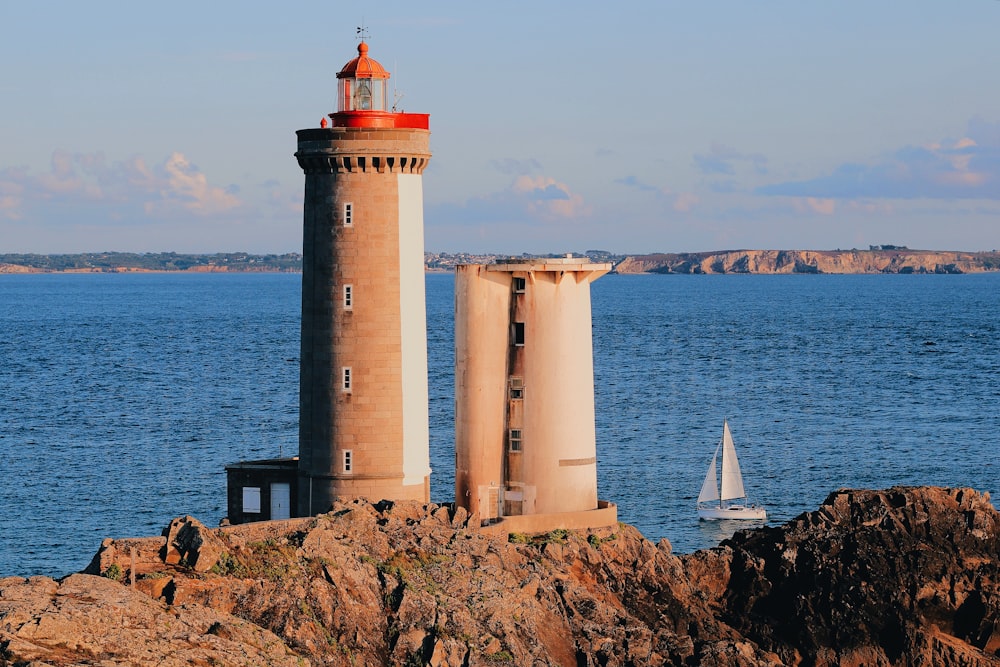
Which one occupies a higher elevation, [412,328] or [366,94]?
[366,94]

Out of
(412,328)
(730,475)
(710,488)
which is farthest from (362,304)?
(730,475)

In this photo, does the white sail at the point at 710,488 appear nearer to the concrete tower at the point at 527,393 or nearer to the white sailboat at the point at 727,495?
the white sailboat at the point at 727,495

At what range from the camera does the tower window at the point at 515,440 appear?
34.1m

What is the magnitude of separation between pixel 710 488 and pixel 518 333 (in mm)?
21130

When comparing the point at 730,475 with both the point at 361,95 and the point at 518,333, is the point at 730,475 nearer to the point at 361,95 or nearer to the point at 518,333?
the point at 518,333

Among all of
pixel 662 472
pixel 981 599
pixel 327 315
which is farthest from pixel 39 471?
pixel 981 599

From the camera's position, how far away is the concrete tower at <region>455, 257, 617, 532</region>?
34.0 m

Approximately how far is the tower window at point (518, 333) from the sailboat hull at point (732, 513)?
58.9ft

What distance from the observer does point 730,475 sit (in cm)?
5475

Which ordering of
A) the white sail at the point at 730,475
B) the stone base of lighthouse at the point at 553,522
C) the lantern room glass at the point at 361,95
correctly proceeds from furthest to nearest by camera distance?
the white sail at the point at 730,475 → the lantern room glass at the point at 361,95 → the stone base of lighthouse at the point at 553,522

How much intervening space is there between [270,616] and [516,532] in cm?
898

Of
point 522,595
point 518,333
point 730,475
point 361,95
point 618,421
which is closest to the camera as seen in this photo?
point 522,595

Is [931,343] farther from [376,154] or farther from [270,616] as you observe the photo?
[270,616]

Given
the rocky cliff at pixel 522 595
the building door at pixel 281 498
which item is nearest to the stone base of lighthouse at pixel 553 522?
the rocky cliff at pixel 522 595
